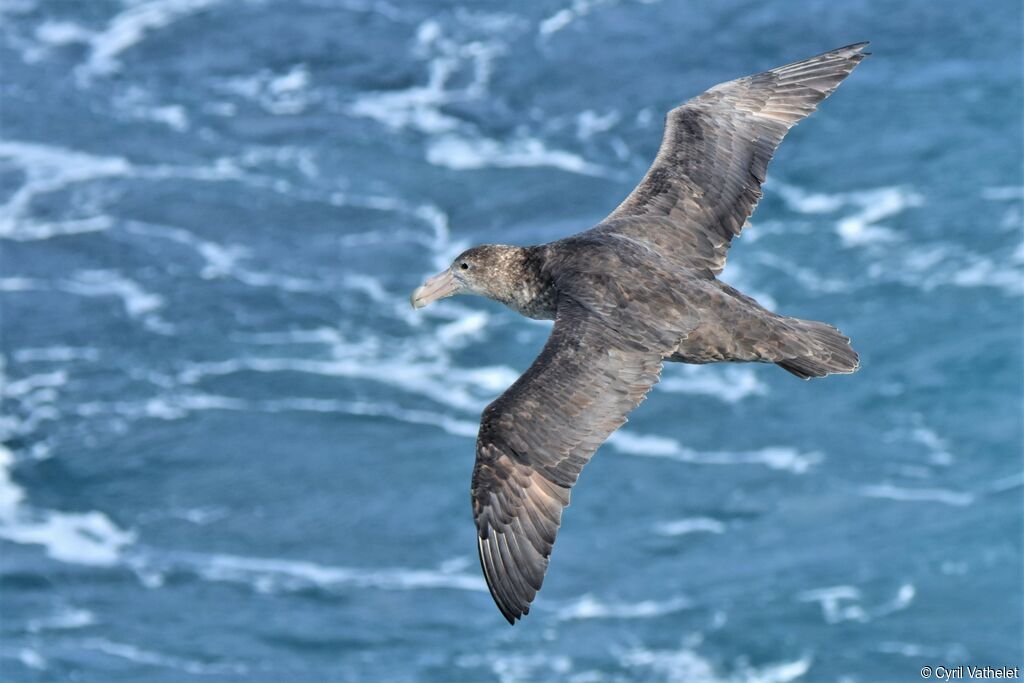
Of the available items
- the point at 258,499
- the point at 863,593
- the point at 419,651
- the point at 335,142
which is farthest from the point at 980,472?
the point at 335,142

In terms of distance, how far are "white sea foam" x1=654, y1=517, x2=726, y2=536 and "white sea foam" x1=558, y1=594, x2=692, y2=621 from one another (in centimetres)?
139

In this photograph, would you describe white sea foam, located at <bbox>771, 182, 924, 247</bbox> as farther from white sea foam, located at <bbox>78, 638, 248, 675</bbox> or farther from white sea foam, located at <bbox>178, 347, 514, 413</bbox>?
white sea foam, located at <bbox>78, 638, 248, 675</bbox>

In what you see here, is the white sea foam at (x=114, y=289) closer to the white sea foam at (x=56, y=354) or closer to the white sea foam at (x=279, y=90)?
the white sea foam at (x=56, y=354)

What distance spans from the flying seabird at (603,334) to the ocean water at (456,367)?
48.4 feet

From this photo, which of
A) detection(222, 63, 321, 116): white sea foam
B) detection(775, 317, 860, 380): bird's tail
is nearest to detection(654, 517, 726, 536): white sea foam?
detection(222, 63, 321, 116): white sea foam

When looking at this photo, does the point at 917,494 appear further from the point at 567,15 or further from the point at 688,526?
the point at 567,15

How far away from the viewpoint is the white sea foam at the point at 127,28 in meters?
40.1

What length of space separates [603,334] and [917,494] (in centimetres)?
1869

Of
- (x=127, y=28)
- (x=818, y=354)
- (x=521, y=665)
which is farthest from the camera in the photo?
(x=127, y=28)

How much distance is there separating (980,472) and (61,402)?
57.2 ft

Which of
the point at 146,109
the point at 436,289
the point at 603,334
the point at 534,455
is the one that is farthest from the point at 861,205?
the point at 534,455

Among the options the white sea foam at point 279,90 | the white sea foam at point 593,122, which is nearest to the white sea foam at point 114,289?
the white sea foam at point 279,90

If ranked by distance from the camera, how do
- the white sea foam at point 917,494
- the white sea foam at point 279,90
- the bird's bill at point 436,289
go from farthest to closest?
the white sea foam at point 279,90 → the white sea foam at point 917,494 → the bird's bill at point 436,289

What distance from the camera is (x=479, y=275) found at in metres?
14.5
